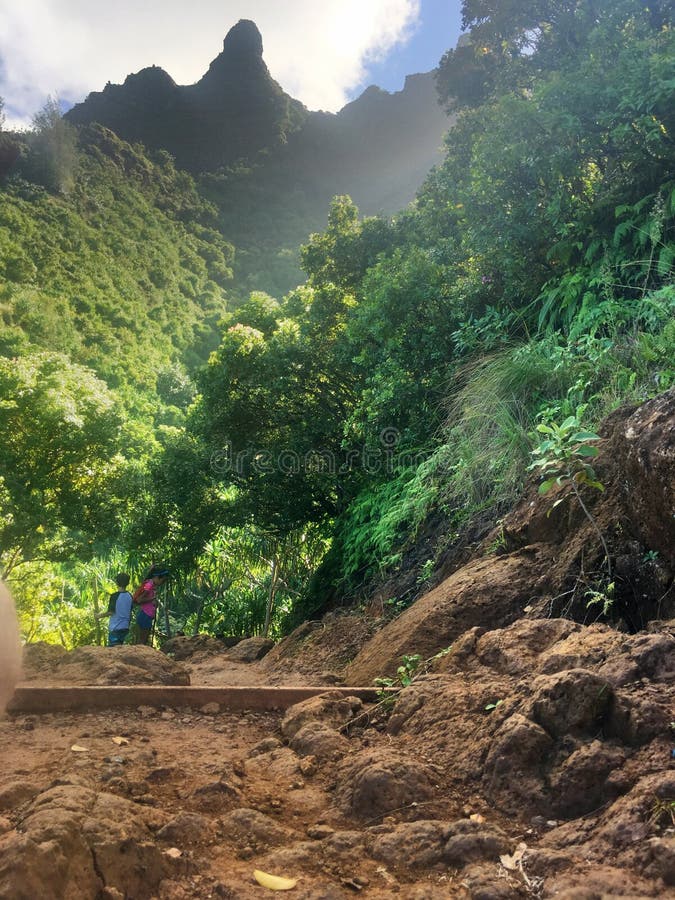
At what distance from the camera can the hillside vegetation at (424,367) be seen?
7.02 m

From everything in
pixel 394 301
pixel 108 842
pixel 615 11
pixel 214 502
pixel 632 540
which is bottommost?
pixel 108 842

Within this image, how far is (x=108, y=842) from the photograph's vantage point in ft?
6.57

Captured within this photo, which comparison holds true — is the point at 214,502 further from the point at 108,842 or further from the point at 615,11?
the point at 108,842

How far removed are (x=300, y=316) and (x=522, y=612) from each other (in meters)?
10.0

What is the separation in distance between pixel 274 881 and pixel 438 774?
916 mm

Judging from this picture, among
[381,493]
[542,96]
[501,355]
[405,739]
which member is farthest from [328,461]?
[405,739]

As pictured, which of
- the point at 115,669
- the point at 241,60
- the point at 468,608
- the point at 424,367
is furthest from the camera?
the point at 241,60

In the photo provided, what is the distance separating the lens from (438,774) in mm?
2709

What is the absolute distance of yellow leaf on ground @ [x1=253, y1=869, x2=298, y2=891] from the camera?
1.96m

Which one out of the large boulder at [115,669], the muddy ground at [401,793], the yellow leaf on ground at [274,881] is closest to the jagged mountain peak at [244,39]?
the large boulder at [115,669]

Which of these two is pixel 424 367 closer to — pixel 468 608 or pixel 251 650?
pixel 251 650

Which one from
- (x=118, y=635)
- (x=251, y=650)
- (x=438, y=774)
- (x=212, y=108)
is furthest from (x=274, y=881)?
(x=212, y=108)

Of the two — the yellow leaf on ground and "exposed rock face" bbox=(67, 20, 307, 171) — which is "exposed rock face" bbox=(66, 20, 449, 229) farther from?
the yellow leaf on ground

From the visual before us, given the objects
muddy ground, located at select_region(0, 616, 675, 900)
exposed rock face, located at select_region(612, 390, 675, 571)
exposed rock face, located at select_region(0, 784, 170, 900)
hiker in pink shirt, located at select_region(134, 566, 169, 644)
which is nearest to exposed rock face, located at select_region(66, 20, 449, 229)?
hiker in pink shirt, located at select_region(134, 566, 169, 644)
